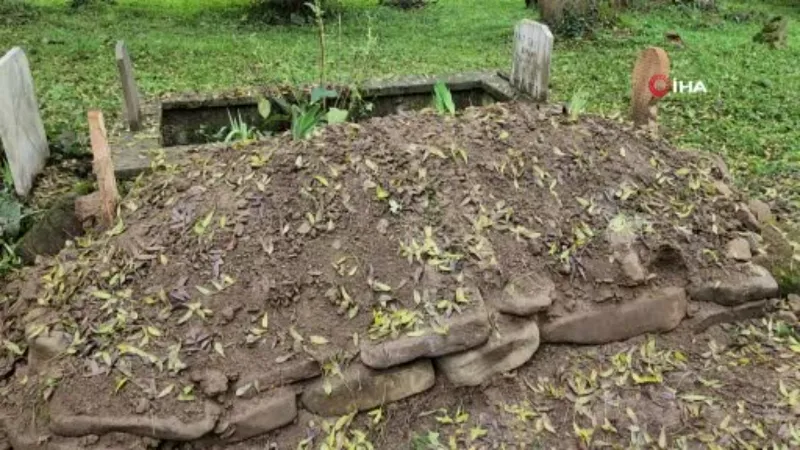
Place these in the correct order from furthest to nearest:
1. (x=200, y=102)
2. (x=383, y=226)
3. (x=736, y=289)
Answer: (x=200, y=102) → (x=736, y=289) → (x=383, y=226)

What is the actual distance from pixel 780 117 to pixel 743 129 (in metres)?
0.54

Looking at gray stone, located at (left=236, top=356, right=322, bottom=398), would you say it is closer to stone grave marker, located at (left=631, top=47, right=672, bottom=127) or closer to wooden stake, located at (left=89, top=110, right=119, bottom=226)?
wooden stake, located at (left=89, top=110, right=119, bottom=226)

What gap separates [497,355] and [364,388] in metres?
0.55

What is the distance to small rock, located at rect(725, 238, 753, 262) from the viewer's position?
3430 mm

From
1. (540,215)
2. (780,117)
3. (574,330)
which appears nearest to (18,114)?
(540,215)

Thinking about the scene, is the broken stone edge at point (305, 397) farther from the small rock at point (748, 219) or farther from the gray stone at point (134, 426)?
the small rock at point (748, 219)

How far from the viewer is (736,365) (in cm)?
319

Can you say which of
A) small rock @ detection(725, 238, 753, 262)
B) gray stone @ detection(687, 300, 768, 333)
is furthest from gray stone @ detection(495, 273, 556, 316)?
small rock @ detection(725, 238, 753, 262)

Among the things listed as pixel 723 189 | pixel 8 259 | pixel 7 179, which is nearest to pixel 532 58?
pixel 723 189

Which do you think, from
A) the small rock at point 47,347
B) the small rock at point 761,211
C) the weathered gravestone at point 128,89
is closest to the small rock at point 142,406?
the small rock at point 47,347

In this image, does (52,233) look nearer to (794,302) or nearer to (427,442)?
(427,442)

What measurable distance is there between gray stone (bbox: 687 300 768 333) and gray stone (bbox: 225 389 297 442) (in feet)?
5.81

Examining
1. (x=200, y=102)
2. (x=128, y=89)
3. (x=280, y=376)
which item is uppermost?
(x=128, y=89)

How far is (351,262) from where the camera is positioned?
3119mm
